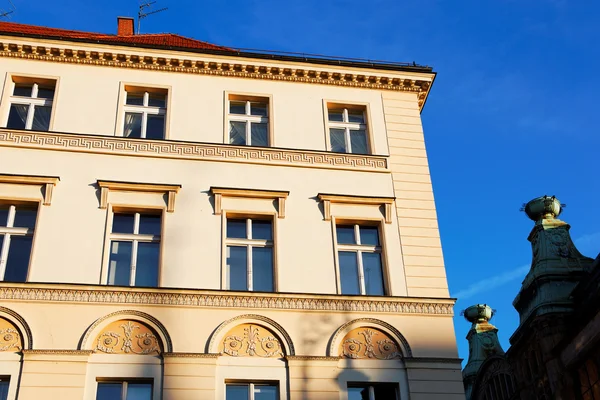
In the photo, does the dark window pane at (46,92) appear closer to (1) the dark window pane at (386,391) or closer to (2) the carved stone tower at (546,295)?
(1) the dark window pane at (386,391)

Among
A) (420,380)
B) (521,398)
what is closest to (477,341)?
(521,398)

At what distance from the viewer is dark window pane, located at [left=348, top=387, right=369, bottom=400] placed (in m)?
16.8

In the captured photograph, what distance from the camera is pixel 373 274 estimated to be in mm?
18891

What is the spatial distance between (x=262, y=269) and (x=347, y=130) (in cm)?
548

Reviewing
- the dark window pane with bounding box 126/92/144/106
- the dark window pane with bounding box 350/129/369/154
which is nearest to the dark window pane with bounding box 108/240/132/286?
the dark window pane with bounding box 126/92/144/106

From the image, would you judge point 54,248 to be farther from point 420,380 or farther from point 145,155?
point 420,380

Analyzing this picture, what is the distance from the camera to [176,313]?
666 inches

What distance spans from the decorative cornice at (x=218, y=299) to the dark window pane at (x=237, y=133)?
5.01 m

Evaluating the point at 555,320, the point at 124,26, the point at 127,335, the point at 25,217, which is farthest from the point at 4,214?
the point at 555,320

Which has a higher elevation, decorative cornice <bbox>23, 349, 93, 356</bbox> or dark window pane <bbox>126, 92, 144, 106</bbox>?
dark window pane <bbox>126, 92, 144, 106</bbox>

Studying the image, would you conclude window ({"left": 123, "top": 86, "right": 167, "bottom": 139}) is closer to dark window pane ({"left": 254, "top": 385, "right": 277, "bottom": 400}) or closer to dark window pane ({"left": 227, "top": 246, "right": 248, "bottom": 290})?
dark window pane ({"left": 227, "top": 246, "right": 248, "bottom": 290})

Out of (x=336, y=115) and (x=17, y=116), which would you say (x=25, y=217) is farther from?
(x=336, y=115)

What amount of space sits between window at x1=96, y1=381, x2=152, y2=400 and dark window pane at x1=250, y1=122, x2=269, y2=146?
297 inches

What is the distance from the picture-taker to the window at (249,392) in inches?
642
